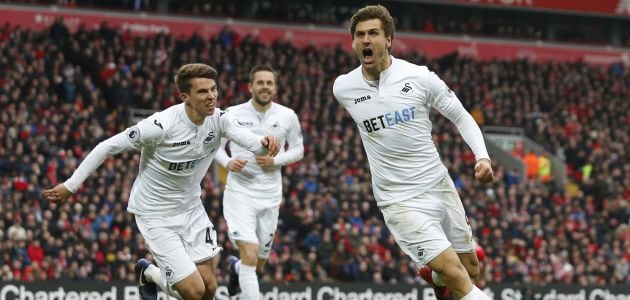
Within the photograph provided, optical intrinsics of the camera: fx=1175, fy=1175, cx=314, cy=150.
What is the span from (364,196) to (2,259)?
25.5ft

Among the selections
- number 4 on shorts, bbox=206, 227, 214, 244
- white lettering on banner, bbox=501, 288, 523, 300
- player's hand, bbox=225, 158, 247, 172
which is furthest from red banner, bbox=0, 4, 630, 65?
number 4 on shorts, bbox=206, 227, 214, 244

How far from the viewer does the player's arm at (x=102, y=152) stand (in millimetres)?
9766

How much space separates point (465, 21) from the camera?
36.5 metres

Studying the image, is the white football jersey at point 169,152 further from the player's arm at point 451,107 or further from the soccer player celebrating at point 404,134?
the player's arm at point 451,107

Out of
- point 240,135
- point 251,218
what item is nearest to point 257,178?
point 251,218

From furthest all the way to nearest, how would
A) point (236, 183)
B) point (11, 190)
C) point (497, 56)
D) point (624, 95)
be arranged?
point (497, 56)
point (624, 95)
point (11, 190)
point (236, 183)

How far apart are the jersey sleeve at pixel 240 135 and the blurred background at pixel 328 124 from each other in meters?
5.80

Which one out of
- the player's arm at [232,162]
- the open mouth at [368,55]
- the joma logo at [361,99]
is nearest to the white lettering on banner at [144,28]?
the player's arm at [232,162]

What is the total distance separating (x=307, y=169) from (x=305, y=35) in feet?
35.6

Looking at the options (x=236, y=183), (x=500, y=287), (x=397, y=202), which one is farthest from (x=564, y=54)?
(x=397, y=202)

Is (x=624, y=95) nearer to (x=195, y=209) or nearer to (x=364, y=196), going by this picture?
(x=364, y=196)

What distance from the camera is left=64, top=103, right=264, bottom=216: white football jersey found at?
390 inches

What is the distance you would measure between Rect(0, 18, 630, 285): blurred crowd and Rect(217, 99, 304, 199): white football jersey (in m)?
5.41

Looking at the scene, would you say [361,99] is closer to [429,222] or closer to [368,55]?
[368,55]
